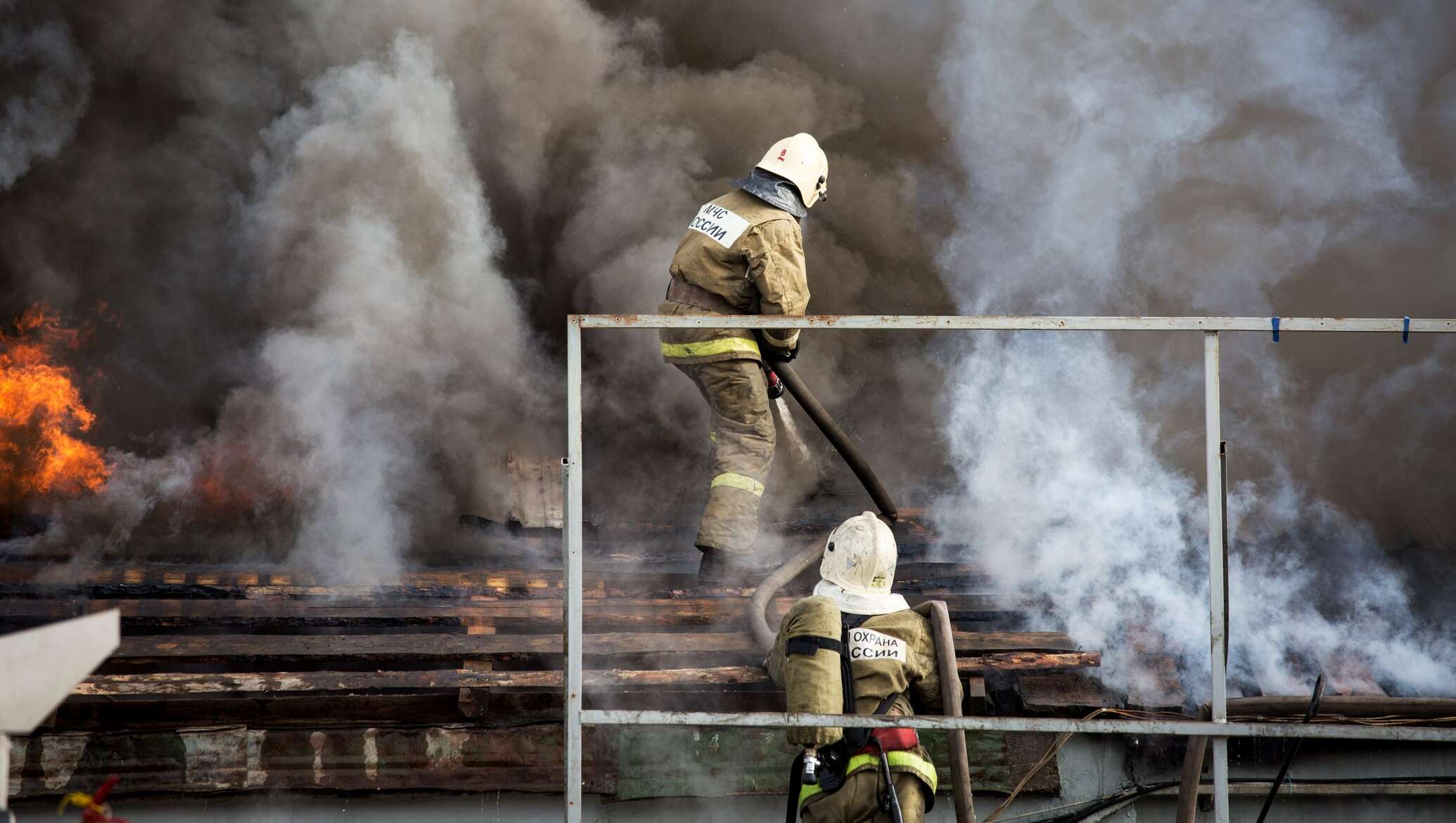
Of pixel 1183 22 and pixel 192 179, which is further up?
pixel 1183 22

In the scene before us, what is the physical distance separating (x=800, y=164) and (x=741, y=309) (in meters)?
0.70

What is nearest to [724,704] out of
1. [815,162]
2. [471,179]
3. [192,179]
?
[815,162]

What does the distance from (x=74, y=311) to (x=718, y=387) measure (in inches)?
Answer: 206

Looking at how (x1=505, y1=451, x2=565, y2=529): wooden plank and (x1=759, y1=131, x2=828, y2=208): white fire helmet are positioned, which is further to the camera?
(x1=505, y1=451, x2=565, y2=529): wooden plank

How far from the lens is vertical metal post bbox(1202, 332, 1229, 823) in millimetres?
3586

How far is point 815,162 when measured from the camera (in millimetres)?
5609

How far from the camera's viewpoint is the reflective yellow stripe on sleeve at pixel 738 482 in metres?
5.48

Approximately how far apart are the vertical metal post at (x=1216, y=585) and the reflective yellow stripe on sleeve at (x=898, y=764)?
0.84 metres

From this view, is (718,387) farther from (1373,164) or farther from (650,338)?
(1373,164)

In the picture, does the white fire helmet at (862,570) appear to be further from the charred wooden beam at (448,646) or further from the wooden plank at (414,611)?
the wooden plank at (414,611)

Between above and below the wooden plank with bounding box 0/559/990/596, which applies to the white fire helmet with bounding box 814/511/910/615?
above

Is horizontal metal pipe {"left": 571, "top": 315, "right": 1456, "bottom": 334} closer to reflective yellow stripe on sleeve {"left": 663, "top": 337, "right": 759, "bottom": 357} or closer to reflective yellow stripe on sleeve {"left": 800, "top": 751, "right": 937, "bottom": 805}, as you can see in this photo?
reflective yellow stripe on sleeve {"left": 800, "top": 751, "right": 937, "bottom": 805}

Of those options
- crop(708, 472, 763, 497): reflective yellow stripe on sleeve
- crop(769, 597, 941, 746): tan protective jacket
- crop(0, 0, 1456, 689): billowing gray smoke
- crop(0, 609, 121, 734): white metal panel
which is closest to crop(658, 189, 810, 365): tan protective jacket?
crop(708, 472, 763, 497): reflective yellow stripe on sleeve

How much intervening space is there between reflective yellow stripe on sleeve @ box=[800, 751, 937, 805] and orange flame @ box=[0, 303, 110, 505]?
533 cm
